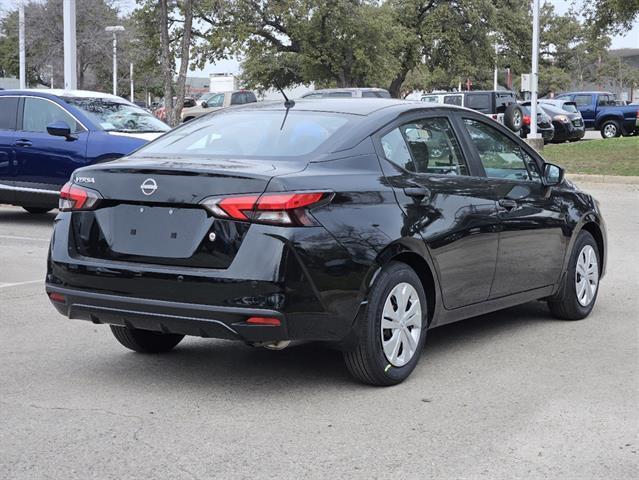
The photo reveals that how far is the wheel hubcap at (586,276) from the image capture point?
24.8 ft

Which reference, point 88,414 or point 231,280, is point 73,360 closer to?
point 88,414

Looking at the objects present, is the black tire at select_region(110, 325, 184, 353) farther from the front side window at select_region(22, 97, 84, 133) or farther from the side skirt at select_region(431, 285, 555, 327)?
the front side window at select_region(22, 97, 84, 133)

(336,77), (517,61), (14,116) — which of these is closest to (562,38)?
(517,61)

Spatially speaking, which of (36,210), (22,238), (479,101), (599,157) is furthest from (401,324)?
(479,101)

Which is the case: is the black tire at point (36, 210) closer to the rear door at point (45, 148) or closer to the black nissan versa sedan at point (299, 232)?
the rear door at point (45, 148)

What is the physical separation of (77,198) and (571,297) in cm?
368

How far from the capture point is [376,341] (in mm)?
5449

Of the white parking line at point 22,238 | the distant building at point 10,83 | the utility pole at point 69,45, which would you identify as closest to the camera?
the white parking line at point 22,238

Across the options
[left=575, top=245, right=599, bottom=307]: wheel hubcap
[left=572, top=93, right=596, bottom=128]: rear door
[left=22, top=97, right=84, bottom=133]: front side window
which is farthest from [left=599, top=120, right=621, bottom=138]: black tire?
[left=575, top=245, right=599, bottom=307]: wheel hubcap

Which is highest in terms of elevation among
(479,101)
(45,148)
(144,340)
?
(479,101)

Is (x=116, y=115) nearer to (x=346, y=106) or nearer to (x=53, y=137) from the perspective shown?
(x=53, y=137)

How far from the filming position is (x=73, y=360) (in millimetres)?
6309

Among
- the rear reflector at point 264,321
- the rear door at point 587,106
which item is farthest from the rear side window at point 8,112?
the rear door at point 587,106

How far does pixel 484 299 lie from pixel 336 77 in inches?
1694
